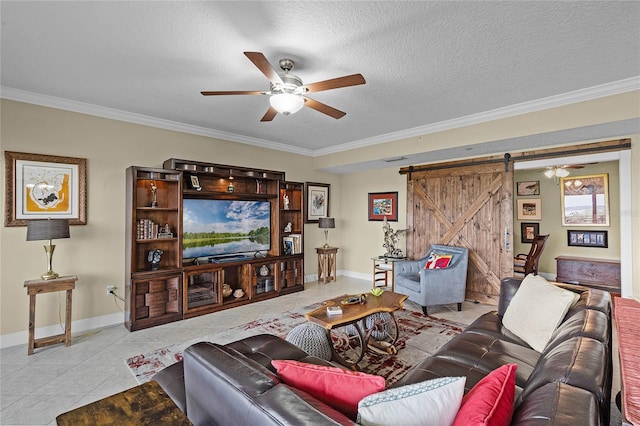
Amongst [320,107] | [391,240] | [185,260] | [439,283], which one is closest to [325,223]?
[391,240]

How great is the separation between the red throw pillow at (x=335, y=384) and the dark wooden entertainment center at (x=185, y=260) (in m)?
3.16

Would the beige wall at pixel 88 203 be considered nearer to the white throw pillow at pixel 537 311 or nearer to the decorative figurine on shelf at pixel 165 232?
the decorative figurine on shelf at pixel 165 232

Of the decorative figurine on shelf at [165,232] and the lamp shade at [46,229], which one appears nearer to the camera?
the lamp shade at [46,229]

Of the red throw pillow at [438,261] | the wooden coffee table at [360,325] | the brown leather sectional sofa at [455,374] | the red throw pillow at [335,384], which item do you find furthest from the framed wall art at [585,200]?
the red throw pillow at [335,384]

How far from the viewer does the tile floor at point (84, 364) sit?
7.09 feet

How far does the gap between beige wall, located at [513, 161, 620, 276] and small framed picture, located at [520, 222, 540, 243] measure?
0.07 meters

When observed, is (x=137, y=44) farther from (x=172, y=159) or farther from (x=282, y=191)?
(x=282, y=191)

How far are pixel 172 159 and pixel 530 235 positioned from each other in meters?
7.02

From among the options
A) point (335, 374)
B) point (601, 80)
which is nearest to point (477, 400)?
point (335, 374)

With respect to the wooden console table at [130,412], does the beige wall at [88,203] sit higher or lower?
higher

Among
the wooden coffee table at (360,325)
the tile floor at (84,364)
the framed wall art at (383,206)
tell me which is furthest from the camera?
the framed wall art at (383,206)

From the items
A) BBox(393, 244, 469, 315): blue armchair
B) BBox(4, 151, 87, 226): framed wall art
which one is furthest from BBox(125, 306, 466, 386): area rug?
BBox(4, 151, 87, 226): framed wall art

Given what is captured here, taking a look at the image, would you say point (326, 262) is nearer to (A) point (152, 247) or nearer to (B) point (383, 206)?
(B) point (383, 206)

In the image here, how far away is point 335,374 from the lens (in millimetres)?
1174
